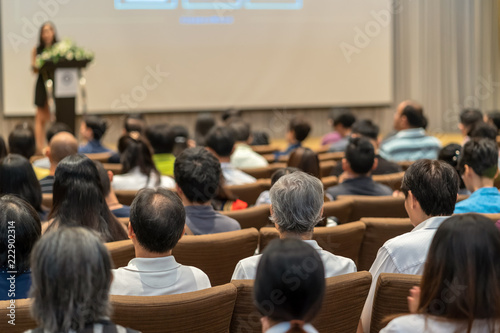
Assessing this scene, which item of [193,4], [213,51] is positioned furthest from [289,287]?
[213,51]

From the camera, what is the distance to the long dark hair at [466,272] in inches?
62.6

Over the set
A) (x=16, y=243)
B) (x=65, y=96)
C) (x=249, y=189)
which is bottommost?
(x=249, y=189)

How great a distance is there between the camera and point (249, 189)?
13.8 ft

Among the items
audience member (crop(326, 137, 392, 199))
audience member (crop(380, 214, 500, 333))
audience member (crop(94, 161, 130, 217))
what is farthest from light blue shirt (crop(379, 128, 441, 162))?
audience member (crop(380, 214, 500, 333))

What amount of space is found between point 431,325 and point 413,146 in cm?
441

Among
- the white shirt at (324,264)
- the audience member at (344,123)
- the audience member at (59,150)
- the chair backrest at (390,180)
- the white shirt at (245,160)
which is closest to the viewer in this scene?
the white shirt at (324,264)

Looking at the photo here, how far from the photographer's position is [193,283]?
Result: 2211 millimetres

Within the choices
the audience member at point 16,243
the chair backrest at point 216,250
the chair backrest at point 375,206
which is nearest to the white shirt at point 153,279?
the audience member at point 16,243

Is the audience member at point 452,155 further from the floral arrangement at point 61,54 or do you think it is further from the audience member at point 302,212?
the floral arrangement at point 61,54

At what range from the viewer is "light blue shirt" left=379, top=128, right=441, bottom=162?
589 centimetres

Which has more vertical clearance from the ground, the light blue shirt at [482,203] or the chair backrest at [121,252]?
the light blue shirt at [482,203]

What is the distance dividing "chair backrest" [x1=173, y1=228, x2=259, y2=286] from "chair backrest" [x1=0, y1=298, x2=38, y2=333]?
35.7 inches

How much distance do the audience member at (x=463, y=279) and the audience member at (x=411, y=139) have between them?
4.31m

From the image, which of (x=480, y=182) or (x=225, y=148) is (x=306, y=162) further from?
(x=480, y=182)
